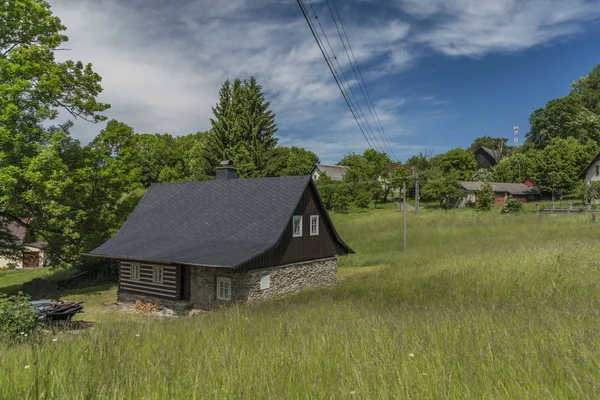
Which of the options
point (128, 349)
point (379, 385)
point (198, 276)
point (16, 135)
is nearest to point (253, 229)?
point (198, 276)

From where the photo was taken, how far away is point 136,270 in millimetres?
23562

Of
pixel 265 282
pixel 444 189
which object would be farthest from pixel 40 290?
pixel 444 189

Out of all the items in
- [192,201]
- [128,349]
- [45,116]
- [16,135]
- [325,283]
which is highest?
[45,116]

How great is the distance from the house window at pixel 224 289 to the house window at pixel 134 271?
6.16 m

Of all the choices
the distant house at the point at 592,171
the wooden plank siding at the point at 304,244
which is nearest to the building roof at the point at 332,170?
the distant house at the point at 592,171

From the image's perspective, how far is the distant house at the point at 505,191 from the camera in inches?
2461

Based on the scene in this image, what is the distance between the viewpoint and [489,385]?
10.8ft

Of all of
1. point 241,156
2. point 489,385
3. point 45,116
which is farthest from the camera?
point 241,156

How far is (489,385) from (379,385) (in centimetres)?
89

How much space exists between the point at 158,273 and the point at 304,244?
8443 millimetres

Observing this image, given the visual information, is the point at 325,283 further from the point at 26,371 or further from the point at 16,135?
the point at 26,371

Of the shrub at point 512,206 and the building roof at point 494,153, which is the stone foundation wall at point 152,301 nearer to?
the shrub at point 512,206

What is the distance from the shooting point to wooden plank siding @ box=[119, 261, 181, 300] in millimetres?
21656

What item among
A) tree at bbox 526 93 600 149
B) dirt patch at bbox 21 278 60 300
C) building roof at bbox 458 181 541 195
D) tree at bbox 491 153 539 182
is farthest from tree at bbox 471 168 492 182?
dirt patch at bbox 21 278 60 300
